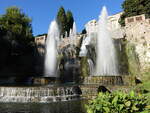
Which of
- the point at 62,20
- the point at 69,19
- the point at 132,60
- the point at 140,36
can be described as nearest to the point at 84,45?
the point at 132,60

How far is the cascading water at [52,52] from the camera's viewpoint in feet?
82.6

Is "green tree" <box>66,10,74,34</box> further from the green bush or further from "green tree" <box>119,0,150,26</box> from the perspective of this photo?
the green bush

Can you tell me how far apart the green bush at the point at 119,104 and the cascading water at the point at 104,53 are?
1496 cm

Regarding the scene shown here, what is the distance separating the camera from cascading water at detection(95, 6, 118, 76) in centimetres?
1995

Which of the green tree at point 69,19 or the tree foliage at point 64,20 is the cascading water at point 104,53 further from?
the green tree at point 69,19

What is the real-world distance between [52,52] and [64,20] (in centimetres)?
1785

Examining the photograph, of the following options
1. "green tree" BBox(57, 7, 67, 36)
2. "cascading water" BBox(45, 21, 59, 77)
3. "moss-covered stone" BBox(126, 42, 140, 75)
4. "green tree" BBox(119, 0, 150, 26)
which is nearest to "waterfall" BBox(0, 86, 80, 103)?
"moss-covered stone" BBox(126, 42, 140, 75)

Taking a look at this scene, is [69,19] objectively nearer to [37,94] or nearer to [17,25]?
[17,25]

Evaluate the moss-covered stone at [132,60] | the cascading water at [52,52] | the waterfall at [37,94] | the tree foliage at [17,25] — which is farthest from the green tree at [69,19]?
the waterfall at [37,94]

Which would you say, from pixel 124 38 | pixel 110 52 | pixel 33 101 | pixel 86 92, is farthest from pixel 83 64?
pixel 33 101

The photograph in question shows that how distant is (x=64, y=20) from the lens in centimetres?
4319

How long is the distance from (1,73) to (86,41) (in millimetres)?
12279

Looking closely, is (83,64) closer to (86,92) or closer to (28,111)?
(86,92)

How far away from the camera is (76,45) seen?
90.9 feet
